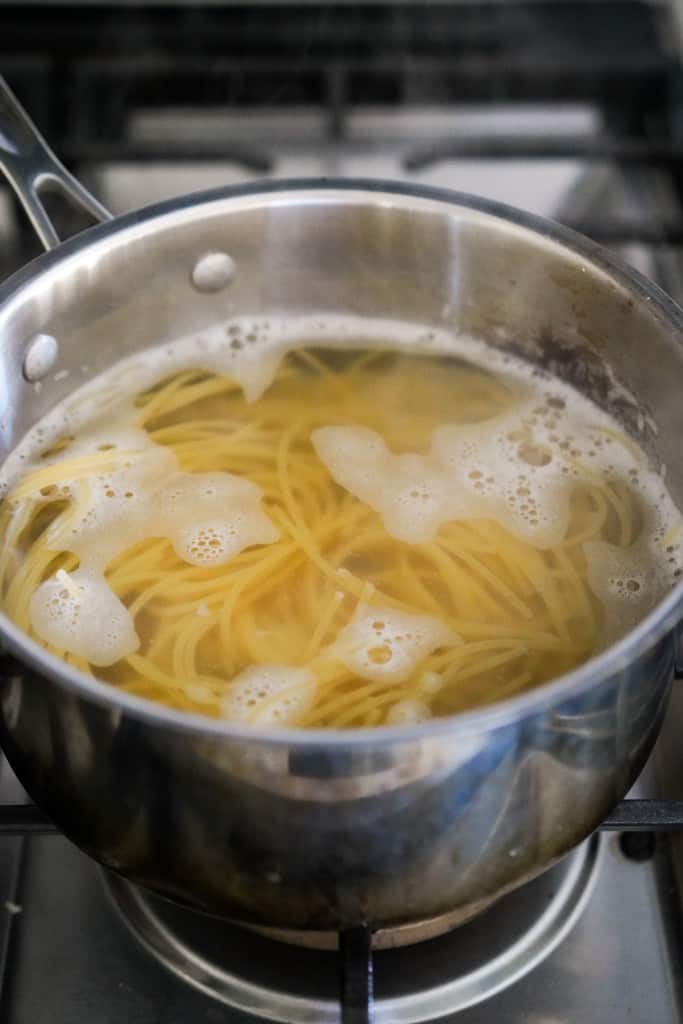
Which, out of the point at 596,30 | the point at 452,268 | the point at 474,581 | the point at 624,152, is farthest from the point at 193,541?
the point at 596,30

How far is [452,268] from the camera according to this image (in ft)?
3.55

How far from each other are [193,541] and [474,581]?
21cm

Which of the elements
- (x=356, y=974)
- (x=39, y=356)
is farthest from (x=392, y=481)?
(x=356, y=974)

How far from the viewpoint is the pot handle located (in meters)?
0.95

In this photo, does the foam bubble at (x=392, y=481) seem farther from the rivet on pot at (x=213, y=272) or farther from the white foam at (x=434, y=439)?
the rivet on pot at (x=213, y=272)

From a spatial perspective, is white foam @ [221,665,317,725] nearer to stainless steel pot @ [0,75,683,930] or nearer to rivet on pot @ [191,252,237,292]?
stainless steel pot @ [0,75,683,930]

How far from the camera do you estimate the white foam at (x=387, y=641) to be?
2.87 feet

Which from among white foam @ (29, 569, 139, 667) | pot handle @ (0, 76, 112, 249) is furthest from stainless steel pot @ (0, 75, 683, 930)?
white foam @ (29, 569, 139, 667)

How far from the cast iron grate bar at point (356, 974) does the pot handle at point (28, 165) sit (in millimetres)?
538

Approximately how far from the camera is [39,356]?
3.28 feet

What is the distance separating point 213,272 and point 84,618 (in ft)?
1.09

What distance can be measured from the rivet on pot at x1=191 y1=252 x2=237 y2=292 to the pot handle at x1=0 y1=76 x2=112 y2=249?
13cm

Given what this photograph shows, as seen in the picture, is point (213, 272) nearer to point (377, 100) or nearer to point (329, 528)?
point (329, 528)

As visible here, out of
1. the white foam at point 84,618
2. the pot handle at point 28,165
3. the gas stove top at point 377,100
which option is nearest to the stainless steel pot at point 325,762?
the pot handle at point 28,165
